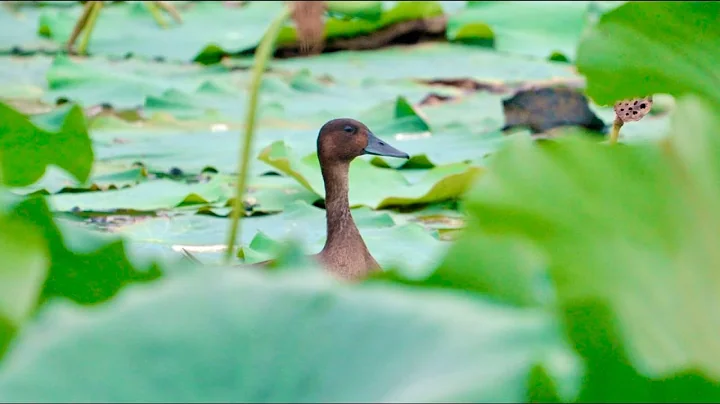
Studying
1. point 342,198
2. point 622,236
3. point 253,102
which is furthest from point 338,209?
point 622,236

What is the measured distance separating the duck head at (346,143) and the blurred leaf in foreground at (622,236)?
1.96 meters

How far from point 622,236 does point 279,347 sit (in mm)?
101

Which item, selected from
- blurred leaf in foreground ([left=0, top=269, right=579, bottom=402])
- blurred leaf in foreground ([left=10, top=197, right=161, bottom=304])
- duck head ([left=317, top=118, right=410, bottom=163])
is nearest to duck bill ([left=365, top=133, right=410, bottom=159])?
duck head ([left=317, top=118, right=410, bottom=163])

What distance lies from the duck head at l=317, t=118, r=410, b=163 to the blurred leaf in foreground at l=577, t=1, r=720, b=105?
5.66 feet

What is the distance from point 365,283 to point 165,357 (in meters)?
0.05

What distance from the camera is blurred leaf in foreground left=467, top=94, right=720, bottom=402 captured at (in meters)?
0.30

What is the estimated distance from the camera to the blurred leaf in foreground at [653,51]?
538 millimetres

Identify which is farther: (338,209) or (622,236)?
(338,209)

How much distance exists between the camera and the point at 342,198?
2160 mm

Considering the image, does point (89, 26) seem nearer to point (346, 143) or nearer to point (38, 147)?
point (346, 143)

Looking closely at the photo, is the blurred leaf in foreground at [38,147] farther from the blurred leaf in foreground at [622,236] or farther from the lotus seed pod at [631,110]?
the lotus seed pod at [631,110]

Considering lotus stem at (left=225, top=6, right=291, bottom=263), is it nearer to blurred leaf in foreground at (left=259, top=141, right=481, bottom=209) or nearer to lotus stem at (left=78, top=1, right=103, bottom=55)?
blurred leaf in foreground at (left=259, top=141, right=481, bottom=209)

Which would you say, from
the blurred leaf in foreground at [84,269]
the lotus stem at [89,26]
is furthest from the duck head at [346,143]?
the lotus stem at [89,26]

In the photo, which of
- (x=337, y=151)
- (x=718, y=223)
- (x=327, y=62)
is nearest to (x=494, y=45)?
(x=327, y=62)
